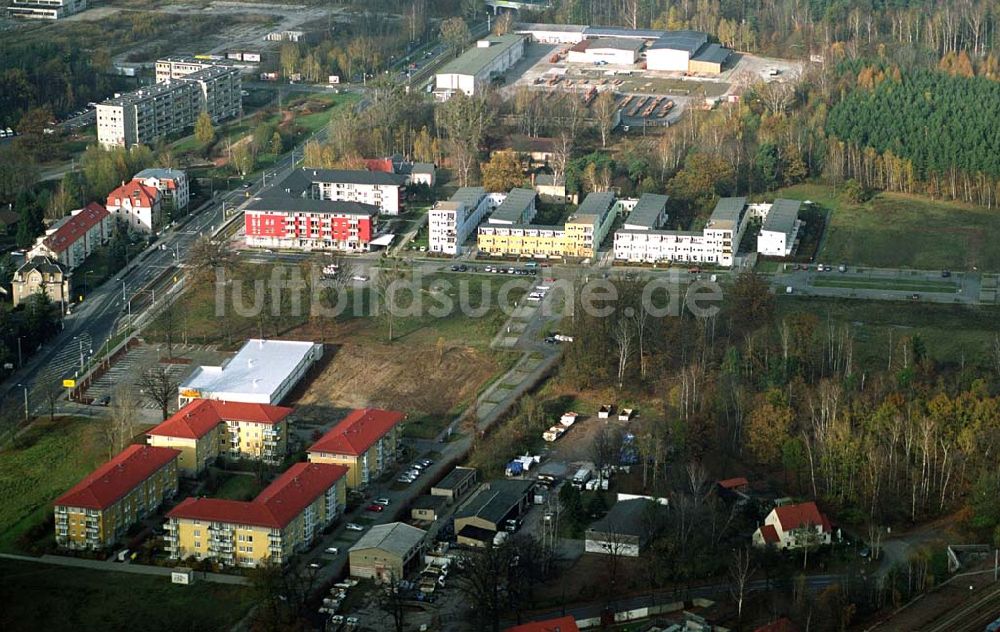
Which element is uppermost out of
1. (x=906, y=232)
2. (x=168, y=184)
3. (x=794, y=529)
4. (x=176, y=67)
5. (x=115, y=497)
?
(x=176, y=67)

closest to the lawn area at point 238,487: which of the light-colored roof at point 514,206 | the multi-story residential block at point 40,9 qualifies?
the light-colored roof at point 514,206

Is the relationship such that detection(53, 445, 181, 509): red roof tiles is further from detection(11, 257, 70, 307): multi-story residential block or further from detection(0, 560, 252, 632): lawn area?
detection(11, 257, 70, 307): multi-story residential block

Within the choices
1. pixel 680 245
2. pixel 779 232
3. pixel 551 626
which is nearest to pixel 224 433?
pixel 551 626

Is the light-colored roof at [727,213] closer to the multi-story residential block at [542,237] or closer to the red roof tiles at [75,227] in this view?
the multi-story residential block at [542,237]

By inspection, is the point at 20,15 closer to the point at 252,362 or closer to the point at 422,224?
the point at 422,224

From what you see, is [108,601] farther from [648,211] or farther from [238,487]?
[648,211]

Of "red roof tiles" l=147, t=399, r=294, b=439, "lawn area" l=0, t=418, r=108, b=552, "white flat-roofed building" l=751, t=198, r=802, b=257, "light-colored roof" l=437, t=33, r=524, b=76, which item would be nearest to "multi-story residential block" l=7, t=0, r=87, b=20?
"light-colored roof" l=437, t=33, r=524, b=76
